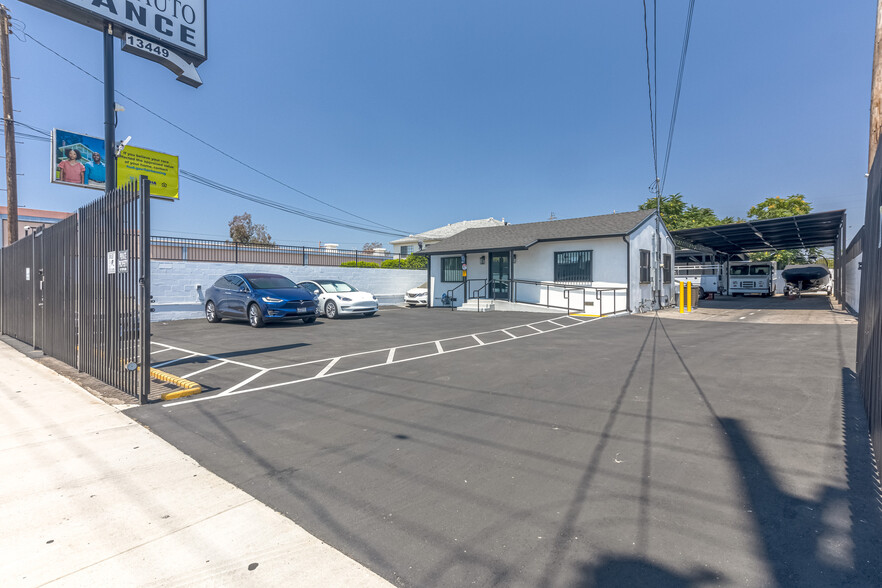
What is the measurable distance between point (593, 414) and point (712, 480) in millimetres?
1512

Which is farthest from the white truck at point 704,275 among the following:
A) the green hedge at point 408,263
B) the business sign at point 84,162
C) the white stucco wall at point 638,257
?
the business sign at point 84,162

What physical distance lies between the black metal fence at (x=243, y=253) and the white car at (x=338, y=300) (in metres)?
3.55

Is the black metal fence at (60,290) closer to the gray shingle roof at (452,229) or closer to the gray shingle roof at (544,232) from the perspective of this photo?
the gray shingle roof at (544,232)

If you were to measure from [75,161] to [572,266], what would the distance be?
1741 cm

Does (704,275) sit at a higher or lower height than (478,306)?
higher

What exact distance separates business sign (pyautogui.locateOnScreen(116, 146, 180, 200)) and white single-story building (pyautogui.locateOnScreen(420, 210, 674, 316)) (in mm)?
11998

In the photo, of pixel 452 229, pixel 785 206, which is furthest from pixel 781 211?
pixel 452 229

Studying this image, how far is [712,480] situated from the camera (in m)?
3.07

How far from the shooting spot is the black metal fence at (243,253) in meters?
15.7

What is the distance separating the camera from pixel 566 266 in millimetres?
18422

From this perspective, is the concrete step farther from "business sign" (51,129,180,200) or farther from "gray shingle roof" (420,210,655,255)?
"business sign" (51,129,180,200)

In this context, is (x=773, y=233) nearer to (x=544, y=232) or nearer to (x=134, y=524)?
(x=544, y=232)

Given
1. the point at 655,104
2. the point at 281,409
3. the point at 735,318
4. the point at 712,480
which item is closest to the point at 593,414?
the point at 712,480

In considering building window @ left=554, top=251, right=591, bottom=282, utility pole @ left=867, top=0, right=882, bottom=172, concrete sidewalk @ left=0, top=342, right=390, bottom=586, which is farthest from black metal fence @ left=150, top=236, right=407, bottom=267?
utility pole @ left=867, top=0, right=882, bottom=172
